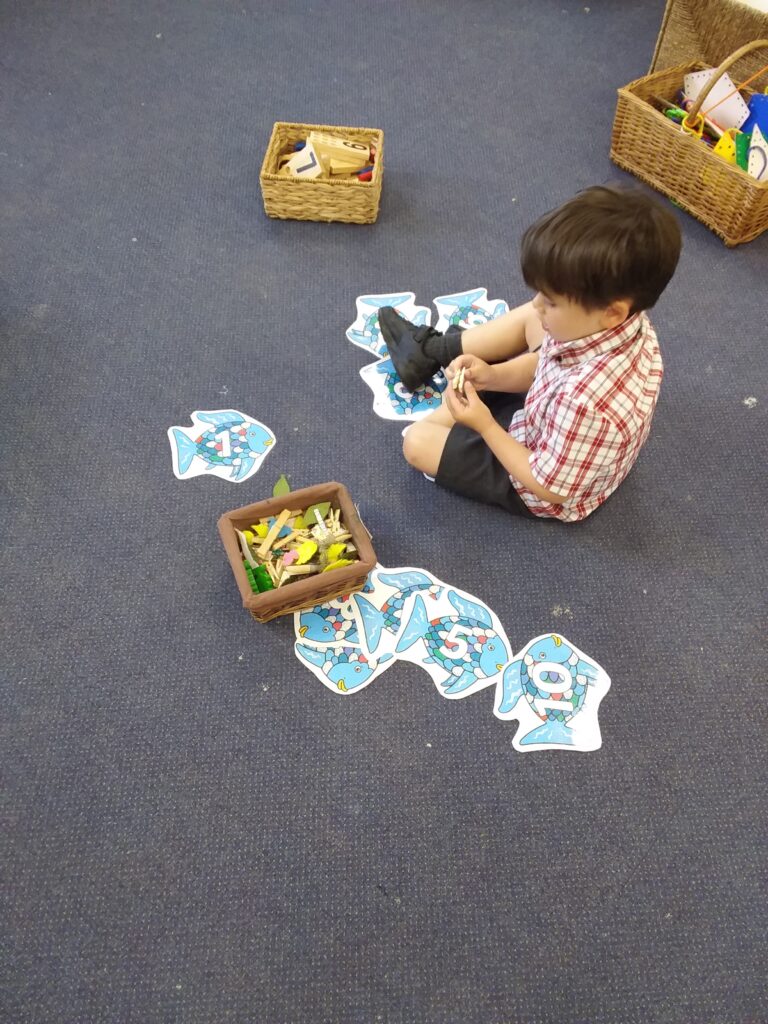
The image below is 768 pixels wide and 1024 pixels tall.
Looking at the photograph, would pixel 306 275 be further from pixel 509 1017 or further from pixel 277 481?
pixel 509 1017

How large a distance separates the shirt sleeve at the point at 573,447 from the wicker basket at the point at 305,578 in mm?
264

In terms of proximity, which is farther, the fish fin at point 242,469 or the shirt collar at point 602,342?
the fish fin at point 242,469

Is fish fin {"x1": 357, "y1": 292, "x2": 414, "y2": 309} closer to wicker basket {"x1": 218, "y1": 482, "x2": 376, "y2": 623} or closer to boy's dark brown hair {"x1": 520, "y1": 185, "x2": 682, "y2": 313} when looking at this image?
wicker basket {"x1": 218, "y1": 482, "x2": 376, "y2": 623}

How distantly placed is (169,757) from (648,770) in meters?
0.63

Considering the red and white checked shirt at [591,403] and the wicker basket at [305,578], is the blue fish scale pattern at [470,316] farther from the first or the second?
the wicker basket at [305,578]

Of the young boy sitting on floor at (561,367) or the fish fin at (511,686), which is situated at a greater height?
the young boy sitting on floor at (561,367)

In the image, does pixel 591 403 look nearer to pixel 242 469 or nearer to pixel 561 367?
pixel 561 367

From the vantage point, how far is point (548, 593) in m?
1.08

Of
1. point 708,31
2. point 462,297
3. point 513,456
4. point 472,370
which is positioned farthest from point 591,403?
point 708,31

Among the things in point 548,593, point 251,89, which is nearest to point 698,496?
point 548,593

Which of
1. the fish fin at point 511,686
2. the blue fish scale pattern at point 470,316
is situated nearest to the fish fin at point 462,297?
the blue fish scale pattern at point 470,316

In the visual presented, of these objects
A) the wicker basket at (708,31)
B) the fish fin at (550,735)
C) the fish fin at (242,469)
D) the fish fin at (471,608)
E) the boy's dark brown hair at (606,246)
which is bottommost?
the fish fin at (550,735)

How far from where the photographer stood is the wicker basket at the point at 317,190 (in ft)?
4.70

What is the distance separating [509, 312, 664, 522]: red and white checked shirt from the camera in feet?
2.88
